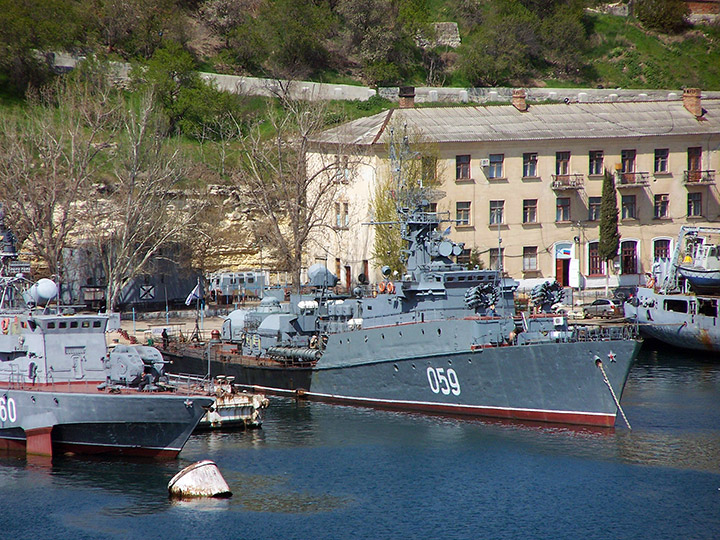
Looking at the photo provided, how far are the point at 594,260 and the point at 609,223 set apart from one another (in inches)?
120

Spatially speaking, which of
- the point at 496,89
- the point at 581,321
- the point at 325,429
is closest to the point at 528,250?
the point at 581,321

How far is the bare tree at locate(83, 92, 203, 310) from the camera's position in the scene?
5209 centimetres

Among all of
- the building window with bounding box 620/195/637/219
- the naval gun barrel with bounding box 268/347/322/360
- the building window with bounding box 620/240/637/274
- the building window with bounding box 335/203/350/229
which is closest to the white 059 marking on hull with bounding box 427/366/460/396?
the naval gun barrel with bounding box 268/347/322/360

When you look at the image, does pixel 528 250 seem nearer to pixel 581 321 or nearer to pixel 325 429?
pixel 581 321

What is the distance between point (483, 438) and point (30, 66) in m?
49.5

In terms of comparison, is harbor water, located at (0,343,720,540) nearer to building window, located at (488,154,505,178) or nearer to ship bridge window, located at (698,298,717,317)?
ship bridge window, located at (698,298,717,317)

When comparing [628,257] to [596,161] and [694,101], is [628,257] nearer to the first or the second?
[596,161]

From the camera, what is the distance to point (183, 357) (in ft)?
154

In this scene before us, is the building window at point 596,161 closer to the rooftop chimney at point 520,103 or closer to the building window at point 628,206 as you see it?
the building window at point 628,206

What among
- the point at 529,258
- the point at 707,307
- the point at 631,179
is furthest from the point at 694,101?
the point at 707,307

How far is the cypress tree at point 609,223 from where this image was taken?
206ft

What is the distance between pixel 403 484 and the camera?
29875 mm

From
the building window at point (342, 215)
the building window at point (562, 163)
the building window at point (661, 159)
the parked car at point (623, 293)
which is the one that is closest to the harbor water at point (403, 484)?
the parked car at point (623, 293)

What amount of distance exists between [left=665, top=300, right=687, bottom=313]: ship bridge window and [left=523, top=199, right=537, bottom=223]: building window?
11153 millimetres
